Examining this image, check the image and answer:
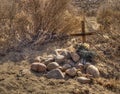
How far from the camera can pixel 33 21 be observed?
351 inches

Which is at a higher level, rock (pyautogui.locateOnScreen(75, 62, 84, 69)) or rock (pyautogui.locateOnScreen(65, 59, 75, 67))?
rock (pyautogui.locateOnScreen(65, 59, 75, 67))

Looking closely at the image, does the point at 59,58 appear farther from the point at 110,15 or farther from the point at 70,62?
the point at 110,15

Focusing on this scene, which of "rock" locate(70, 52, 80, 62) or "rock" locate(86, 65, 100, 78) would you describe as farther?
"rock" locate(70, 52, 80, 62)

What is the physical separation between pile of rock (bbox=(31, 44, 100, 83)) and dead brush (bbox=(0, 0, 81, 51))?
916mm

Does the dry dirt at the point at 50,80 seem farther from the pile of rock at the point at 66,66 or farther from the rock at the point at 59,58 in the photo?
the rock at the point at 59,58

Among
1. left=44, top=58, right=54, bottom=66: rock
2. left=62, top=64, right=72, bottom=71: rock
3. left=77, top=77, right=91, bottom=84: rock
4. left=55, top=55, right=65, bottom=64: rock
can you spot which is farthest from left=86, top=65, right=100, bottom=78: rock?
left=44, top=58, right=54, bottom=66: rock

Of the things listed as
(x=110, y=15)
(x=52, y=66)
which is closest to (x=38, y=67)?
(x=52, y=66)

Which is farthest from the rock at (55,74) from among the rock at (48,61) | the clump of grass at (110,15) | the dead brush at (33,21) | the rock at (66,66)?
the clump of grass at (110,15)

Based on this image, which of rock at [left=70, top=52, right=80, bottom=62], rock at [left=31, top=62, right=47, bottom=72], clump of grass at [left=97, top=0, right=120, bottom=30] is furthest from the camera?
clump of grass at [left=97, top=0, right=120, bottom=30]

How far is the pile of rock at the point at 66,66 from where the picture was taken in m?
7.33

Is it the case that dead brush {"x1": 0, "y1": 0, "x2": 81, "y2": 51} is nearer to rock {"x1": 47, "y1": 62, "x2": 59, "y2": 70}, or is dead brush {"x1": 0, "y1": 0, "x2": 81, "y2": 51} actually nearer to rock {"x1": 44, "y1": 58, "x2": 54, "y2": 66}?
rock {"x1": 44, "y1": 58, "x2": 54, "y2": 66}

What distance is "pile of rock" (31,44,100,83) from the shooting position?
7.33 meters

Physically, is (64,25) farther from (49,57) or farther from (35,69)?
(35,69)

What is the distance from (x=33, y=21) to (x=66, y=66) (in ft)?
5.92
